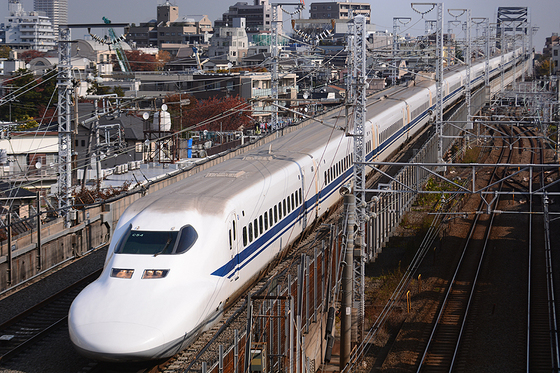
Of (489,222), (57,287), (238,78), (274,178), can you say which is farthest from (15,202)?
(238,78)

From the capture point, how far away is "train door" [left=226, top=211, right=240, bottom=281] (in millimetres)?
12430

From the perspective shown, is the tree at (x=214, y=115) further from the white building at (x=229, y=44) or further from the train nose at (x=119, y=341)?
the white building at (x=229, y=44)

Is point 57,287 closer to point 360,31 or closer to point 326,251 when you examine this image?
point 326,251

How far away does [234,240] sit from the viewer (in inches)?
498

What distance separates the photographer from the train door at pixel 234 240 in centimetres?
1243

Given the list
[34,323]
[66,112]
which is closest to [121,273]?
[34,323]

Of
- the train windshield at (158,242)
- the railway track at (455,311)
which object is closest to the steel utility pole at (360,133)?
the railway track at (455,311)

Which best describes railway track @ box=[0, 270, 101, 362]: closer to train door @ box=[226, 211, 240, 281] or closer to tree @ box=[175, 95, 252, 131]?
train door @ box=[226, 211, 240, 281]

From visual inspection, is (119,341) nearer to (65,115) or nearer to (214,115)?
(65,115)

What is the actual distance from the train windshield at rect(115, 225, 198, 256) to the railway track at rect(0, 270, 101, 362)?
291 centimetres

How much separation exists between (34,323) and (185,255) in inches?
194

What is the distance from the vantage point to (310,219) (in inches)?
734

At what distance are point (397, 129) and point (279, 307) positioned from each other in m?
22.6

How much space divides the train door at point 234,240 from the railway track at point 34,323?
13.2 ft
